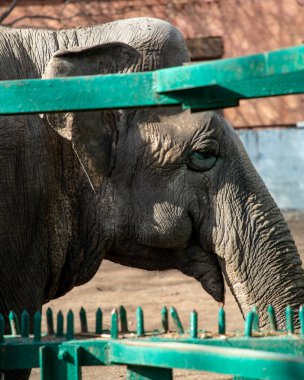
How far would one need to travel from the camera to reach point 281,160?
17.2m

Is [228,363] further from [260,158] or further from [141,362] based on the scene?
[260,158]

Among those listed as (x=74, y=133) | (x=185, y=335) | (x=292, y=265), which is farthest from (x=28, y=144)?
(x=185, y=335)

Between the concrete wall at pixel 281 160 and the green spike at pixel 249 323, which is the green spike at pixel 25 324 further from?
the concrete wall at pixel 281 160

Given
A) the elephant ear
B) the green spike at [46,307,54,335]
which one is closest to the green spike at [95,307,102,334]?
the green spike at [46,307,54,335]

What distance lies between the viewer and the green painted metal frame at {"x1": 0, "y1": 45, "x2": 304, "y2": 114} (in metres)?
2.77

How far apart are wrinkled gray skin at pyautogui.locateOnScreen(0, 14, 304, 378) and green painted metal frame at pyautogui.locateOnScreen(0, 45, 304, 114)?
2106 mm

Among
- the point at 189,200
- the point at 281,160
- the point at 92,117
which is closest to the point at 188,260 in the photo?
the point at 189,200

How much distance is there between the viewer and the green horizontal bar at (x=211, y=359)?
Result: 2568mm

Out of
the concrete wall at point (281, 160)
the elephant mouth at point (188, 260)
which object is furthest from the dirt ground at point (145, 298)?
the concrete wall at point (281, 160)

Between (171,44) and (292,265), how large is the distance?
1216 mm

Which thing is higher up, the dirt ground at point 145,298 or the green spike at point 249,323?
the green spike at point 249,323

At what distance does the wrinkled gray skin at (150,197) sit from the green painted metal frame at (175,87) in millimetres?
2106

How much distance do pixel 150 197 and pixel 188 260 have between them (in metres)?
0.37

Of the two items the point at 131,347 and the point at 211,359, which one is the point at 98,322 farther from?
the point at 211,359
